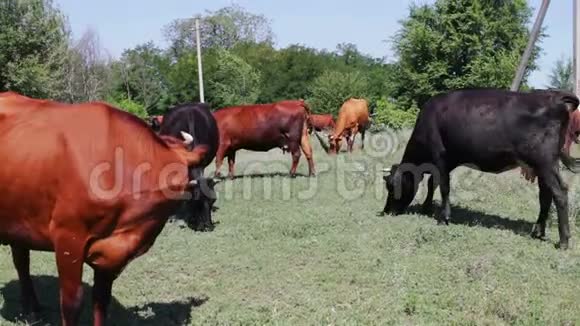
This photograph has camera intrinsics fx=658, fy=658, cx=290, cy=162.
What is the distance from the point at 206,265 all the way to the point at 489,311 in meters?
3.01

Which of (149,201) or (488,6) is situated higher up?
(488,6)

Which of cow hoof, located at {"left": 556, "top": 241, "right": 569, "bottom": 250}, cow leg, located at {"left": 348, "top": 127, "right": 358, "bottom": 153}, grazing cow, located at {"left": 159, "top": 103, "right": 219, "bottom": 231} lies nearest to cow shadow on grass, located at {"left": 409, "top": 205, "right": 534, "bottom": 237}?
cow hoof, located at {"left": 556, "top": 241, "right": 569, "bottom": 250}

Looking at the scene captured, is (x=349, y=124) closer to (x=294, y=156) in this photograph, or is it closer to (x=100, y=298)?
(x=294, y=156)

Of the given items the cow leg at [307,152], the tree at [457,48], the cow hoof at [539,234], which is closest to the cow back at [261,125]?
the cow leg at [307,152]

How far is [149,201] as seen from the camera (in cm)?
419

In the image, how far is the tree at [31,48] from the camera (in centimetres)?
3000

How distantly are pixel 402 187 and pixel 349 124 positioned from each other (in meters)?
13.1

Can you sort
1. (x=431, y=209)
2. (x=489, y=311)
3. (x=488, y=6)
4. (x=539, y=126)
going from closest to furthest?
(x=489, y=311) < (x=539, y=126) < (x=431, y=209) < (x=488, y=6)

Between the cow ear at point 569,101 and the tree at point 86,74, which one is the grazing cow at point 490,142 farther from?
the tree at point 86,74

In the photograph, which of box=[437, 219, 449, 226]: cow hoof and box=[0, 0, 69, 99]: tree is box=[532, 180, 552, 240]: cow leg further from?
box=[0, 0, 69, 99]: tree

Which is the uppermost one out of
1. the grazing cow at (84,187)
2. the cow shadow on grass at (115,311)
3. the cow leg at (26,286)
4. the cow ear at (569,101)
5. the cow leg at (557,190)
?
the cow ear at (569,101)

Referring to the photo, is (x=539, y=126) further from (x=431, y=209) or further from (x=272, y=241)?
(x=272, y=241)

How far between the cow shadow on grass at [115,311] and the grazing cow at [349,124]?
52.1 feet

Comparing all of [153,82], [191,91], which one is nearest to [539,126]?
[191,91]
